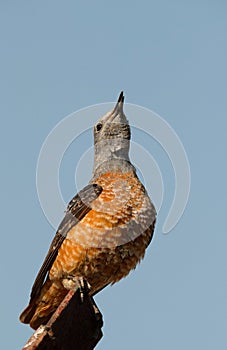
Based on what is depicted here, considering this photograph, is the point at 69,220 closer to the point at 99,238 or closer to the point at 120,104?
the point at 99,238

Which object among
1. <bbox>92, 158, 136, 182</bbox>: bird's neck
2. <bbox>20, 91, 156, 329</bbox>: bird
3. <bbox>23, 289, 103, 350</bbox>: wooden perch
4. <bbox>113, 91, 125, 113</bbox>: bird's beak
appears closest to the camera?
<bbox>23, 289, 103, 350</bbox>: wooden perch

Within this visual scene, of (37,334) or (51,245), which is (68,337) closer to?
(37,334)

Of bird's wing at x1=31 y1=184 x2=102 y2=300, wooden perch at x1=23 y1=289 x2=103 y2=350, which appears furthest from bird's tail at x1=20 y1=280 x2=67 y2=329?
wooden perch at x1=23 y1=289 x2=103 y2=350

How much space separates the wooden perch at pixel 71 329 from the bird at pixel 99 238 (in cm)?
297

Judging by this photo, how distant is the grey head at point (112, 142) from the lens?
9508 millimetres

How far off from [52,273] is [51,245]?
0.40 meters

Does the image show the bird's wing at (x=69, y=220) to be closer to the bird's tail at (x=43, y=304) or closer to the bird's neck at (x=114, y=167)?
the bird's tail at (x=43, y=304)

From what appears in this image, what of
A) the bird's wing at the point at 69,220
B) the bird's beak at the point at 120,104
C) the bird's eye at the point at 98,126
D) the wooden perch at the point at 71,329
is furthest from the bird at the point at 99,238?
the wooden perch at the point at 71,329

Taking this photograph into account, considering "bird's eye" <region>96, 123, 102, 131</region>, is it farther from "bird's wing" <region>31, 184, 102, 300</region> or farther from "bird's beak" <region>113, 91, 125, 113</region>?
"bird's wing" <region>31, 184, 102, 300</region>

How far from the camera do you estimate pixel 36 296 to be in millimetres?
9031

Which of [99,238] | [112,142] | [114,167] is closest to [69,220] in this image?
[99,238]

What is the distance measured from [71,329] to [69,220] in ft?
14.4

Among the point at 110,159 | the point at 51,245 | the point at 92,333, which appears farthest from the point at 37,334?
the point at 110,159

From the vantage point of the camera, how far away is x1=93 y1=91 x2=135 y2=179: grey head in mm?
9508
